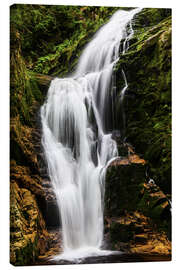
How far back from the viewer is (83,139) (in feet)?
17.6

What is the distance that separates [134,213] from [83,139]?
4.34ft

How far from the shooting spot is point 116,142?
539cm

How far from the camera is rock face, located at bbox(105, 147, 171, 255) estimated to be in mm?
5215

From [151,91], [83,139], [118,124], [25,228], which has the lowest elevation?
[25,228]

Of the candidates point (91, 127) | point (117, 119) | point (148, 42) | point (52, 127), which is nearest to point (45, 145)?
point (52, 127)

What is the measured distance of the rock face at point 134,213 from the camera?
17.1 ft

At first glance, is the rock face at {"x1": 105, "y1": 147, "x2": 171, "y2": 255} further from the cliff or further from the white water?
the white water

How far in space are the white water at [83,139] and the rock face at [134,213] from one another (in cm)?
15

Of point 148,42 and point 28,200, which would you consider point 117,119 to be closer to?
point 148,42

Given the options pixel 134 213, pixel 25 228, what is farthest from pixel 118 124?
pixel 25 228

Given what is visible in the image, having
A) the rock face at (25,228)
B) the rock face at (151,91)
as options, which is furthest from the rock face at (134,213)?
the rock face at (25,228)

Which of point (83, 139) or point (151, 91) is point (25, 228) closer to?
point (83, 139)

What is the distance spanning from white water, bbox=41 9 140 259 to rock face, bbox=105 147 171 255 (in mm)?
154

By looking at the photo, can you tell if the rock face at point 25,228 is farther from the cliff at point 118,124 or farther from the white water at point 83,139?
the white water at point 83,139
